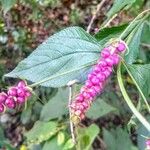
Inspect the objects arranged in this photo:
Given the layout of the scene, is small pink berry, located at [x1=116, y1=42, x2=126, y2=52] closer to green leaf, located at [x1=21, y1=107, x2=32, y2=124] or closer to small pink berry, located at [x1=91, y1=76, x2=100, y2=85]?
small pink berry, located at [x1=91, y1=76, x2=100, y2=85]

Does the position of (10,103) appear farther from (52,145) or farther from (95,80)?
(52,145)

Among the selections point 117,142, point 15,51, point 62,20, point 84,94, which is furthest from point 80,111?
point 62,20

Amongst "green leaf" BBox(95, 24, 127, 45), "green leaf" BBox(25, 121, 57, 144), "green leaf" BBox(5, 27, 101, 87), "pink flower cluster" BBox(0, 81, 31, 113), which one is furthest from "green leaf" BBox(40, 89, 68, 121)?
"pink flower cluster" BBox(0, 81, 31, 113)

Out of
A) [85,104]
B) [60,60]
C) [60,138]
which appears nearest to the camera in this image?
[85,104]

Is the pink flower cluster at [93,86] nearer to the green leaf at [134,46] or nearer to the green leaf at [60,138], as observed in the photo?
the green leaf at [134,46]

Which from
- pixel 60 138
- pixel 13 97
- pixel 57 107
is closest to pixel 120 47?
pixel 13 97

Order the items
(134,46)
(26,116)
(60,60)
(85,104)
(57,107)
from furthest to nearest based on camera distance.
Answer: (26,116), (57,107), (134,46), (60,60), (85,104)

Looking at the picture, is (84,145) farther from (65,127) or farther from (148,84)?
(148,84)
